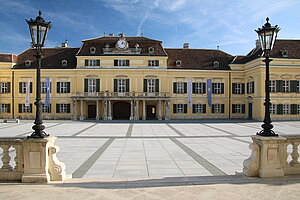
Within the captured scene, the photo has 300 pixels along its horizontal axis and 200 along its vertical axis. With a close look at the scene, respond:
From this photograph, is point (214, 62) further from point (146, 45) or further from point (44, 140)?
point (44, 140)

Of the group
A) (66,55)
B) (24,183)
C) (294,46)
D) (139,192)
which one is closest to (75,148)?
(24,183)

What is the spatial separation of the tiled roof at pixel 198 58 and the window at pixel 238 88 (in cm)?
312

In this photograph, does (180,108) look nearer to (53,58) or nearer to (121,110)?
(121,110)

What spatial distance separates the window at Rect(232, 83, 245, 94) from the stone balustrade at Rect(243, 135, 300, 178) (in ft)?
97.6

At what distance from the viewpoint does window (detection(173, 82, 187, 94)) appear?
109ft

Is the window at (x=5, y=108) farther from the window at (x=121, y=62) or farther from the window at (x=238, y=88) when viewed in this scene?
the window at (x=238, y=88)

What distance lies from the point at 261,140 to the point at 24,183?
6326mm

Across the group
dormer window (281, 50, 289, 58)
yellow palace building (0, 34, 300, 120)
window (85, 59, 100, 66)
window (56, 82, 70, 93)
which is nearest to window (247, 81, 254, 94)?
yellow palace building (0, 34, 300, 120)

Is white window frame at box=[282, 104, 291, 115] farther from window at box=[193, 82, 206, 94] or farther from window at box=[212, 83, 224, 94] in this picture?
window at box=[193, 82, 206, 94]

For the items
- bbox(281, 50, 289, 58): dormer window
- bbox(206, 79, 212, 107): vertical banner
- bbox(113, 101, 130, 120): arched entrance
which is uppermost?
bbox(281, 50, 289, 58): dormer window

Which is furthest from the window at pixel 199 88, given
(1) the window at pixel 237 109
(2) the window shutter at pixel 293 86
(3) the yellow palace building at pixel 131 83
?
(2) the window shutter at pixel 293 86

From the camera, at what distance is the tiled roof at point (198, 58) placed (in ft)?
112

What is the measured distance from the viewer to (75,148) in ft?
35.8

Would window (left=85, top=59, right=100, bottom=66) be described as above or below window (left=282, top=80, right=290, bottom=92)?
above
